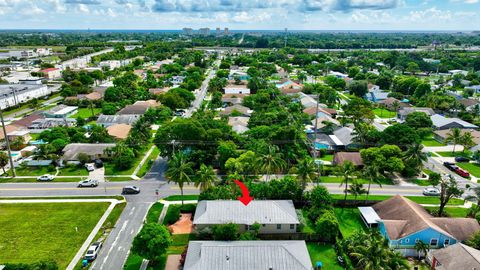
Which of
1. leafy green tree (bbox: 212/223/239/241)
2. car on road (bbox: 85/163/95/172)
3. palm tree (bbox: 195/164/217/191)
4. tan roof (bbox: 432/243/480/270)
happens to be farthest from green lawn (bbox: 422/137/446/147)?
car on road (bbox: 85/163/95/172)

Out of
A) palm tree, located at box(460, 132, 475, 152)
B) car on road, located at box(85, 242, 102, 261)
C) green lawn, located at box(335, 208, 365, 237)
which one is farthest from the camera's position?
palm tree, located at box(460, 132, 475, 152)

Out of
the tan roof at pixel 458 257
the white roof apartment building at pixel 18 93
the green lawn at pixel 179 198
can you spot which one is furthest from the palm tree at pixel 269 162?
the white roof apartment building at pixel 18 93

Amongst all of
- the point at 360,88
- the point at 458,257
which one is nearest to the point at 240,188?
the point at 458,257

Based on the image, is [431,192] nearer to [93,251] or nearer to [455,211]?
[455,211]

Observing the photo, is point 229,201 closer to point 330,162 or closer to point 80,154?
point 330,162

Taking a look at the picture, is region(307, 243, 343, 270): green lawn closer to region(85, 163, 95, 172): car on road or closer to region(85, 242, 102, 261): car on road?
region(85, 242, 102, 261): car on road

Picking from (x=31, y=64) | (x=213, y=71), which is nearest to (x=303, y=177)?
(x=213, y=71)
